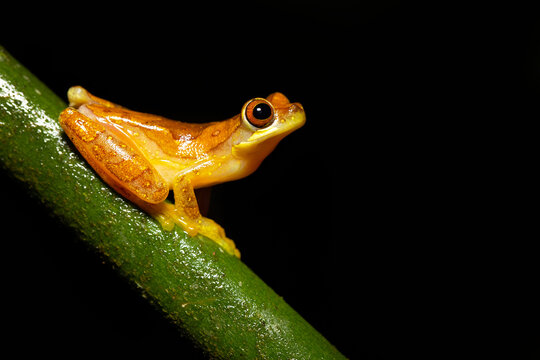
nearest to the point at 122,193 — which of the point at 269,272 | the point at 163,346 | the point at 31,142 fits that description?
the point at 31,142

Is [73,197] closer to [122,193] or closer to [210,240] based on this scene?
[122,193]

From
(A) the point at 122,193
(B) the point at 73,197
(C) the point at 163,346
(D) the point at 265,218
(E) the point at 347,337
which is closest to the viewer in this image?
(B) the point at 73,197

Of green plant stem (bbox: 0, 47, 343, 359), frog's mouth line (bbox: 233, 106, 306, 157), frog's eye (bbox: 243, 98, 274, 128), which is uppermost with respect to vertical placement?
frog's eye (bbox: 243, 98, 274, 128)

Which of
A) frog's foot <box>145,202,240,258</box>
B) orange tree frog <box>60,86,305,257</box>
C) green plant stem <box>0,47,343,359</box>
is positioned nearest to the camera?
green plant stem <box>0,47,343,359</box>

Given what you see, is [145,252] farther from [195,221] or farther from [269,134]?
[269,134]

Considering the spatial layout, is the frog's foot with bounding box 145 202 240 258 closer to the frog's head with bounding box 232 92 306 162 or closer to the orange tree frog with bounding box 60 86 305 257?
the orange tree frog with bounding box 60 86 305 257

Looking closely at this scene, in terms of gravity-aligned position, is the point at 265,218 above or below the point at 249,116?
below

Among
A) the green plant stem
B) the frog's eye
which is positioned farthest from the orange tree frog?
the green plant stem

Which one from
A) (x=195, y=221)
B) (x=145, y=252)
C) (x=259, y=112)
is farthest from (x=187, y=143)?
(x=145, y=252)
